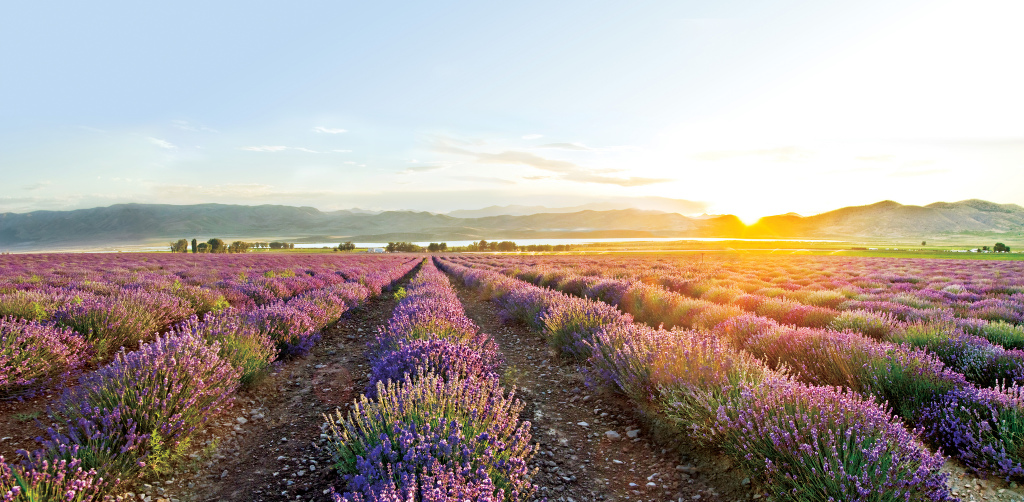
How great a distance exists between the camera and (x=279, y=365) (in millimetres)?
6152

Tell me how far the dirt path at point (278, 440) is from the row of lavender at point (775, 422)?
298 centimetres

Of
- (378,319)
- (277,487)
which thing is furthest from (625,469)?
(378,319)

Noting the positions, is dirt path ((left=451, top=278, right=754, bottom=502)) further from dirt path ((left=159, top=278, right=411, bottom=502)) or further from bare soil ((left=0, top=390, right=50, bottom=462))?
bare soil ((left=0, top=390, right=50, bottom=462))

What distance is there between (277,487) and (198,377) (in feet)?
4.26

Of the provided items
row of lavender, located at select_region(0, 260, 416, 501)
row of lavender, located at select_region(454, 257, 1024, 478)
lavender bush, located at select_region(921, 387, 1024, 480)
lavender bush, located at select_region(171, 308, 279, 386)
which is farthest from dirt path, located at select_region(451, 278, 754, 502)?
lavender bush, located at select_region(171, 308, 279, 386)

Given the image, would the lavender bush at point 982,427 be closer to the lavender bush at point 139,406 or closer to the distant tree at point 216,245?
the lavender bush at point 139,406

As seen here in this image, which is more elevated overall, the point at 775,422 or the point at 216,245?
the point at 775,422

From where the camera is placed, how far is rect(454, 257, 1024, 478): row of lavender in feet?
10.4

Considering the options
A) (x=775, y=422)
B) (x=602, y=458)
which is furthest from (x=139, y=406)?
(x=775, y=422)

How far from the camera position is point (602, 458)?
4012 mm

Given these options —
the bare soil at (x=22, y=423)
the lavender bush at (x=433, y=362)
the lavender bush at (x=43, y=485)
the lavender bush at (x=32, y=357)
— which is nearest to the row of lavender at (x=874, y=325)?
the lavender bush at (x=433, y=362)

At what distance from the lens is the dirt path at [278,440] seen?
3348 mm

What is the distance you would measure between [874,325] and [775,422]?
5322 millimetres

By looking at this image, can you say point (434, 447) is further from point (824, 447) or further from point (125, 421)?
point (125, 421)
